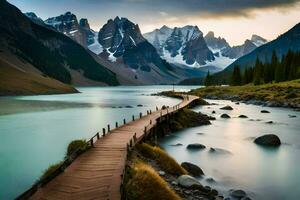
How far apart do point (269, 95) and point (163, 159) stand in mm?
108441

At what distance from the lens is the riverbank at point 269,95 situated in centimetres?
11581

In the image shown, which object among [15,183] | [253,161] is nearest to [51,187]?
[15,183]

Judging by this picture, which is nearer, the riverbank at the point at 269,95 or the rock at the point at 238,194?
the rock at the point at 238,194

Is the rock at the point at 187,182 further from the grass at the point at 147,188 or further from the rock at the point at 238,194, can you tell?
the grass at the point at 147,188

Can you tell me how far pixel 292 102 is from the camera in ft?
366

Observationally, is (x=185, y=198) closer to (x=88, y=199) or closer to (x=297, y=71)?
(x=88, y=199)

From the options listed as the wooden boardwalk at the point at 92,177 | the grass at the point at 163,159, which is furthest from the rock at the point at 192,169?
the wooden boardwalk at the point at 92,177

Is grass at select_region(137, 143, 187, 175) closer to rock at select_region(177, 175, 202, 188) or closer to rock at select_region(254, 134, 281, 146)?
rock at select_region(177, 175, 202, 188)

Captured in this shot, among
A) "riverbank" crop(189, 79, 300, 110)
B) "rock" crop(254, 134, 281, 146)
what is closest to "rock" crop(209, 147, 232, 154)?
"rock" crop(254, 134, 281, 146)

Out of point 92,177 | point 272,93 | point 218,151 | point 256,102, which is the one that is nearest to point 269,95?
point 272,93

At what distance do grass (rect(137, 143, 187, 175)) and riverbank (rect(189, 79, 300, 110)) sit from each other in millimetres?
80299

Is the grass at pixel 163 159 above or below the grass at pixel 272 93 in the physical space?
below

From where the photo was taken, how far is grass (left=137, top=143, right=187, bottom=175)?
100 feet

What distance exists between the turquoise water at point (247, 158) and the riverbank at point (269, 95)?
46.9m
